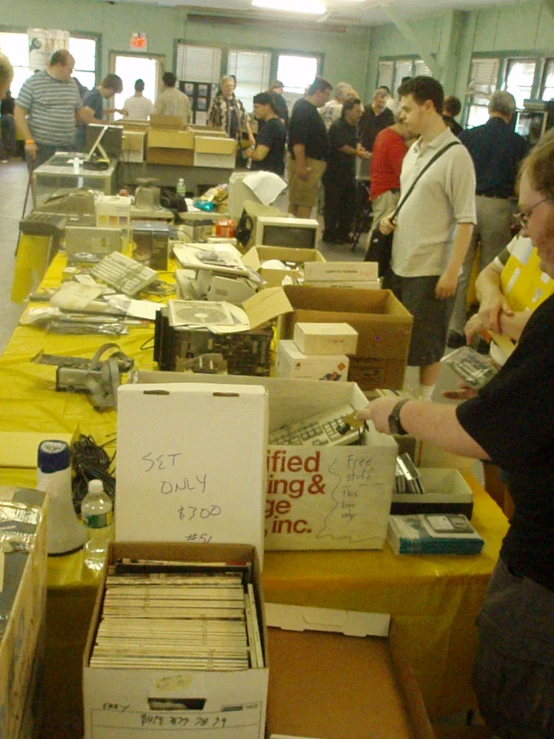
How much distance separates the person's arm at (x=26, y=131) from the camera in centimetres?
541

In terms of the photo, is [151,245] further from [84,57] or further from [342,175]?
[84,57]

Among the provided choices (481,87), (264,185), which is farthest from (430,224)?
(481,87)

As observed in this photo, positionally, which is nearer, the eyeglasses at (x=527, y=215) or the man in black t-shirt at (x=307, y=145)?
the eyeglasses at (x=527, y=215)

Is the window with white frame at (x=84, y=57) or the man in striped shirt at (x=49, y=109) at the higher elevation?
the window with white frame at (x=84, y=57)

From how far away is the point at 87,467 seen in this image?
1.59m

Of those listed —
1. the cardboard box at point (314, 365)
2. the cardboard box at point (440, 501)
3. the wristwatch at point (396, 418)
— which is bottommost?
the cardboard box at point (440, 501)

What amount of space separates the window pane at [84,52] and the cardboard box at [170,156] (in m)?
8.22

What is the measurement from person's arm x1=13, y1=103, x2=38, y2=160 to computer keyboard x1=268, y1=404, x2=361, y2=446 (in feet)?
14.9

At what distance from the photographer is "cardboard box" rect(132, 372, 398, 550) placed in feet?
A: 4.49

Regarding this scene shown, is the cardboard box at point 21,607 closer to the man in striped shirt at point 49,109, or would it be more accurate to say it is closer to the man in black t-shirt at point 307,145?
the man in striped shirt at point 49,109

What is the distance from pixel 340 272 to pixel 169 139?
3.32 metres

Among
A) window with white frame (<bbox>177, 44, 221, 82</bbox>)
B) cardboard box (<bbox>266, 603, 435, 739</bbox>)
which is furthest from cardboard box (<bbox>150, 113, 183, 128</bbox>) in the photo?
window with white frame (<bbox>177, 44, 221, 82</bbox>)

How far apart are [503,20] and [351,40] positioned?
515 centimetres

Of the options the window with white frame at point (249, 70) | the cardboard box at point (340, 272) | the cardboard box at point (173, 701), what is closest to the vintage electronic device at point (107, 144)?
the cardboard box at point (340, 272)
